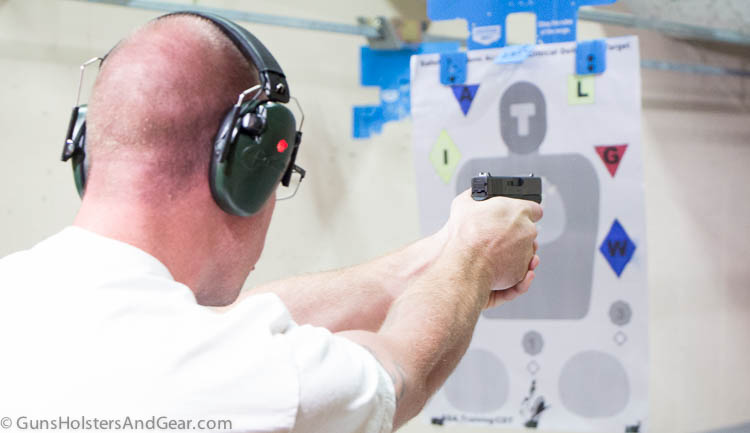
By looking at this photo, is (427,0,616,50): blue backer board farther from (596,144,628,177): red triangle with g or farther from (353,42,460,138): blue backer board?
(353,42,460,138): blue backer board

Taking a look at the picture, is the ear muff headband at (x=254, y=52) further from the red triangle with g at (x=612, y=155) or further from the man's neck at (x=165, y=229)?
the red triangle with g at (x=612, y=155)

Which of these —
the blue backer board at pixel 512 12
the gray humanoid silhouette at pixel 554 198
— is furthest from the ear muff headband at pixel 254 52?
the gray humanoid silhouette at pixel 554 198

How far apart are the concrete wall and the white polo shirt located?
139cm

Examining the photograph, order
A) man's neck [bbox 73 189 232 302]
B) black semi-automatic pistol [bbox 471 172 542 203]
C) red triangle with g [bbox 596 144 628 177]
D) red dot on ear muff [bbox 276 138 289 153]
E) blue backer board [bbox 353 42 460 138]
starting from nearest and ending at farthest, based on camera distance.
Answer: man's neck [bbox 73 189 232 302], red dot on ear muff [bbox 276 138 289 153], black semi-automatic pistol [bbox 471 172 542 203], red triangle with g [bbox 596 144 628 177], blue backer board [bbox 353 42 460 138]

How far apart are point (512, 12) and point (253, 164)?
3.17 ft

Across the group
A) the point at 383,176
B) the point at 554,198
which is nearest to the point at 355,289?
the point at 554,198

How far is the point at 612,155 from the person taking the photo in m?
1.77

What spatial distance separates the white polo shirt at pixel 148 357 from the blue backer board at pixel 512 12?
106 centimetres

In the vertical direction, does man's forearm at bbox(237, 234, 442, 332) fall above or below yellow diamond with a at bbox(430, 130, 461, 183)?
below

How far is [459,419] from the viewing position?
1.98 meters

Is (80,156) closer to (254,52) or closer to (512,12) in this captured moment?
(254,52)

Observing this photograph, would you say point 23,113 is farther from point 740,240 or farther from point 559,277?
point 740,240

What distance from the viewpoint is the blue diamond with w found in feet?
5.93

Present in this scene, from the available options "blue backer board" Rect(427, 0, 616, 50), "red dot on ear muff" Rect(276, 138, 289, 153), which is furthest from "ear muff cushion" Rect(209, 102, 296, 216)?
"blue backer board" Rect(427, 0, 616, 50)
